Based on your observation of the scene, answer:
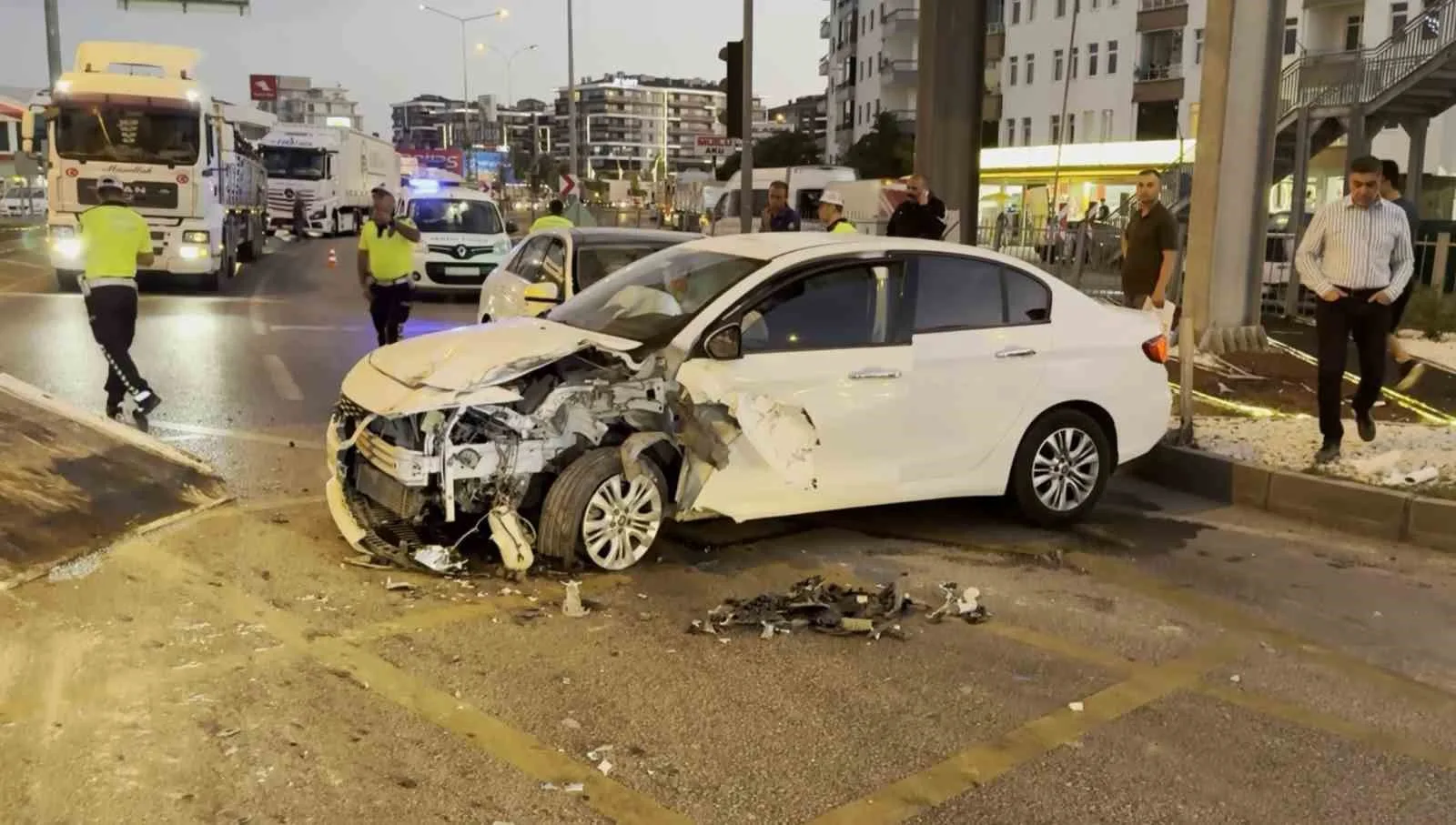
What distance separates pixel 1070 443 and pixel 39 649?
513cm

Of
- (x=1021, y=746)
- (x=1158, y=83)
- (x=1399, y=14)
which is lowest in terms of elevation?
(x=1021, y=746)

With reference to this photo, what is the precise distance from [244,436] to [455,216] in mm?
12121

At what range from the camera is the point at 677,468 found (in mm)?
5926

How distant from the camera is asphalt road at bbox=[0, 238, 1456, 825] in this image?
12.1 ft

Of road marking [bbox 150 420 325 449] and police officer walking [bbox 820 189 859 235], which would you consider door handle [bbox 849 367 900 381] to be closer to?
road marking [bbox 150 420 325 449]

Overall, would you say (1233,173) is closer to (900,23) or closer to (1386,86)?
(1386,86)

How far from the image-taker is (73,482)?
21.4ft

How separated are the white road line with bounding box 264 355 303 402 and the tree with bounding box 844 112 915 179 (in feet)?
165

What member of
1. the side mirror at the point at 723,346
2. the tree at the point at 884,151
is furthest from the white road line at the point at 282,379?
the tree at the point at 884,151

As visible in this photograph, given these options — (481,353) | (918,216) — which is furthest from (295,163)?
(481,353)

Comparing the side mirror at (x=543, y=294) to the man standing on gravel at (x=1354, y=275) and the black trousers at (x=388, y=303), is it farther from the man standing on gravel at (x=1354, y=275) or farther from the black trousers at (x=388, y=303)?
the man standing on gravel at (x=1354, y=275)

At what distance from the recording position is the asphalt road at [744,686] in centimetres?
369

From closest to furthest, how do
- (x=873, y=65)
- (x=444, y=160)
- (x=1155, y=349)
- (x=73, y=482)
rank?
(x=73, y=482) < (x=1155, y=349) < (x=873, y=65) < (x=444, y=160)

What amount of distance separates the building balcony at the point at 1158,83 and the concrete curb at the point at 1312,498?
150 ft
